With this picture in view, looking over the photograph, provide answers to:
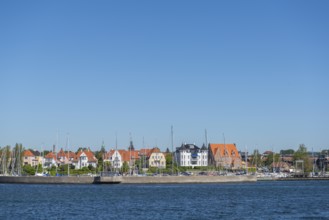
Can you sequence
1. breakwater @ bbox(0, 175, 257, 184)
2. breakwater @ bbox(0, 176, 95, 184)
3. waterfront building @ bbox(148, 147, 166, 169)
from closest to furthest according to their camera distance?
breakwater @ bbox(0, 175, 257, 184)
breakwater @ bbox(0, 176, 95, 184)
waterfront building @ bbox(148, 147, 166, 169)

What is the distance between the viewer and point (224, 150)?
593ft

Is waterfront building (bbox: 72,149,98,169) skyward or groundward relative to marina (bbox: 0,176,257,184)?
→ skyward

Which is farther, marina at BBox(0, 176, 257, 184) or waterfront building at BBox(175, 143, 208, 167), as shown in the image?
waterfront building at BBox(175, 143, 208, 167)

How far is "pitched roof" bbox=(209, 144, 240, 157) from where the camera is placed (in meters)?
180

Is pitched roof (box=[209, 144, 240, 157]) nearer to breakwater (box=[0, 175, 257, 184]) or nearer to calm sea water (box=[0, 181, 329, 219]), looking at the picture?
breakwater (box=[0, 175, 257, 184])

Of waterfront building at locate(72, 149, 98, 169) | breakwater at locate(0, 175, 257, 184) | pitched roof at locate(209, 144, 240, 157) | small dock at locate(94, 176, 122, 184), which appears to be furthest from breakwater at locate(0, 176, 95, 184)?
pitched roof at locate(209, 144, 240, 157)

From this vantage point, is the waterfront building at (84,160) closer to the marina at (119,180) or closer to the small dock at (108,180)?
the marina at (119,180)

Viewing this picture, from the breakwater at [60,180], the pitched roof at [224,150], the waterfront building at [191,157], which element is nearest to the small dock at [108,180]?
the breakwater at [60,180]

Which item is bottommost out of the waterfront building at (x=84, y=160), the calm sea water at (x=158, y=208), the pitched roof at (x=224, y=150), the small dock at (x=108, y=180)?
Answer: the calm sea water at (x=158, y=208)

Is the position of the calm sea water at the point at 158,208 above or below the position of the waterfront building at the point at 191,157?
below

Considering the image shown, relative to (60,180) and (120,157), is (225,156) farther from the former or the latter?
(60,180)

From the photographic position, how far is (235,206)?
61031mm

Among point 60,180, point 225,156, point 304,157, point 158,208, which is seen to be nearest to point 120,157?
point 225,156

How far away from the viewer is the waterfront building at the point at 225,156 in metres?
177
